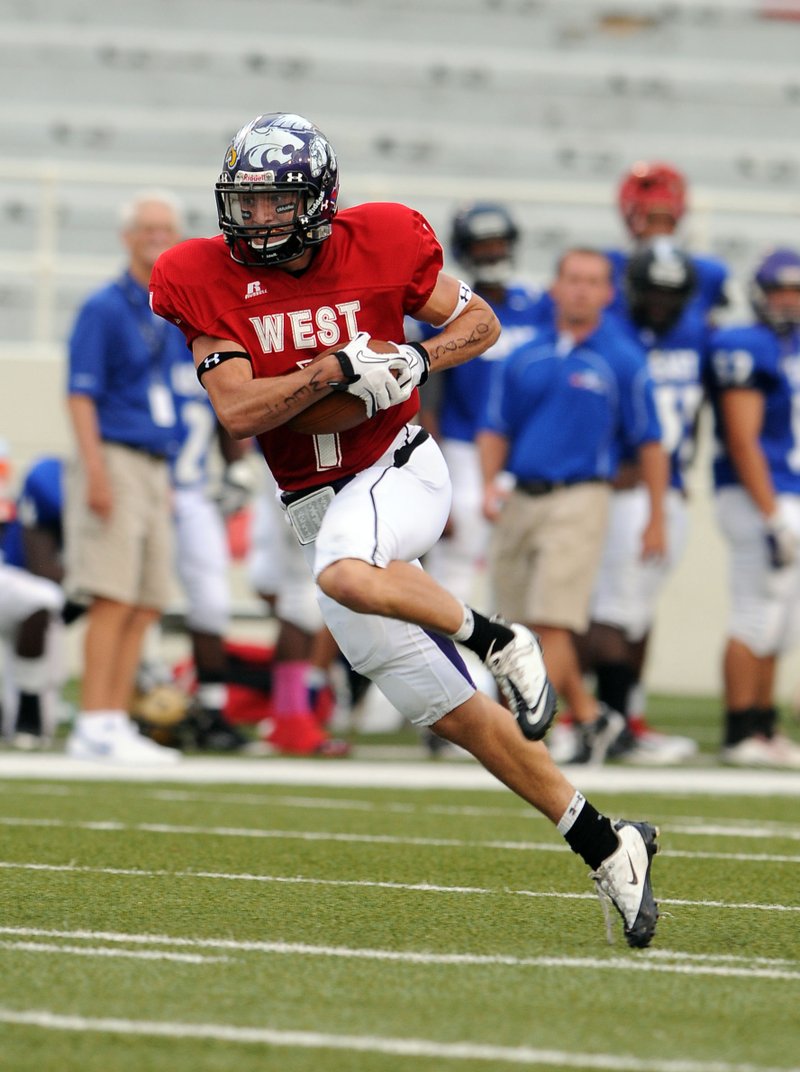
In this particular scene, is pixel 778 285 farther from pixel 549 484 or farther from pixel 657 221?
pixel 549 484

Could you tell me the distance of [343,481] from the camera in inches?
169

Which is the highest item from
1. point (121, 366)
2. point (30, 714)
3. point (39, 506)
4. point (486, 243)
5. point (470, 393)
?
point (486, 243)

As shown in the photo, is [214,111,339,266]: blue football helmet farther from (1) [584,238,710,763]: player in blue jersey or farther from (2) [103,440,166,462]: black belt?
(1) [584,238,710,763]: player in blue jersey

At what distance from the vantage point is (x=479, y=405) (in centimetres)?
840

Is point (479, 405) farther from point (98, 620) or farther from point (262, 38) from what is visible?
Result: point (262, 38)

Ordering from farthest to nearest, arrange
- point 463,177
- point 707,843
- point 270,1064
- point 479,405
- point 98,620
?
point 463,177 < point 479,405 < point 98,620 < point 707,843 < point 270,1064

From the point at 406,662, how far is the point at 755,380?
415 centimetres

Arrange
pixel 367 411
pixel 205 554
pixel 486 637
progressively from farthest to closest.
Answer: pixel 205 554 < pixel 367 411 < pixel 486 637

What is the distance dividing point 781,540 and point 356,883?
3681 millimetres

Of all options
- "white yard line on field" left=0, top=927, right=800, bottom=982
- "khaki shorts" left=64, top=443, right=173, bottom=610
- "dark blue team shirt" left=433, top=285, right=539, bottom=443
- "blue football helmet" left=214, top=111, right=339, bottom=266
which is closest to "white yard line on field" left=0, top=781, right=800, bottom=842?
"khaki shorts" left=64, top=443, right=173, bottom=610

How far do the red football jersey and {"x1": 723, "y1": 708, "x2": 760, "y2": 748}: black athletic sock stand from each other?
389 cm

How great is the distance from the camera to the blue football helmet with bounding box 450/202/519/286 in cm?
818

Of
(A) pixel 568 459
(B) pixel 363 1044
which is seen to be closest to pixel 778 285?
(A) pixel 568 459

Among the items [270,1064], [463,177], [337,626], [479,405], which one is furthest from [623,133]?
[270,1064]
